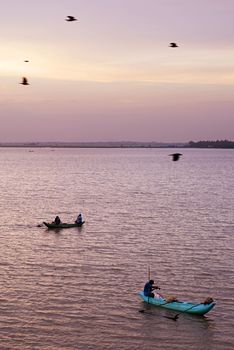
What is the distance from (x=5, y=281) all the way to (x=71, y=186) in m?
91.7

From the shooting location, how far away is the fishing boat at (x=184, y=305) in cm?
3175

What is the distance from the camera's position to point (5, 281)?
125 ft

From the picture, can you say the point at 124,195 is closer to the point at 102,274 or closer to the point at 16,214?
the point at 16,214

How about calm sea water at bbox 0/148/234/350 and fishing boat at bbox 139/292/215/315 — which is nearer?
calm sea water at bbox 0/148/234/350

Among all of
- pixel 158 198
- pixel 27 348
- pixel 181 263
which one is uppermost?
pixel 158 198

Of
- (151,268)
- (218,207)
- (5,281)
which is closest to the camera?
(5,281)

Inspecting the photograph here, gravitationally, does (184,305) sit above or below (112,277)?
below

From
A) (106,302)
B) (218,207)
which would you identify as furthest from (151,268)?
(218,207)

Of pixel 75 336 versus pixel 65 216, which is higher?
pixel 65 216

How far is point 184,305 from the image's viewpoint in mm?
32562

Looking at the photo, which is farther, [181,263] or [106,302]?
[181,263]

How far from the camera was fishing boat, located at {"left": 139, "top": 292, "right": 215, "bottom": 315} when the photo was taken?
31750mm

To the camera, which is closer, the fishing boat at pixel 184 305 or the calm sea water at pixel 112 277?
the calm sea water at pixel 112 277

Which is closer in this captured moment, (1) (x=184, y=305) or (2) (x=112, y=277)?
(1) (x=184, y=305)
